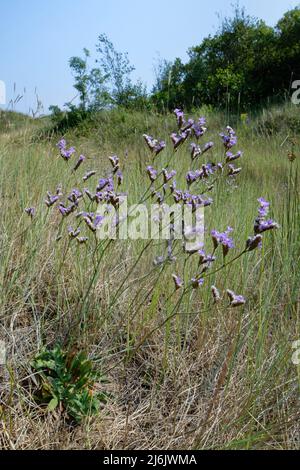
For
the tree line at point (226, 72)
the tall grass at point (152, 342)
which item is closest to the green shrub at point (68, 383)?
the tall grass at point (152, 342)

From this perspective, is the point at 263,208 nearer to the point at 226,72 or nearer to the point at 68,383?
the point at 68,383

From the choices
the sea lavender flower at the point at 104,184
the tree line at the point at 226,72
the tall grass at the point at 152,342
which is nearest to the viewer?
the tall grass at the point at 152,342

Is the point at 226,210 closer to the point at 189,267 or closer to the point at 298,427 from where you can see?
the point at 189,267

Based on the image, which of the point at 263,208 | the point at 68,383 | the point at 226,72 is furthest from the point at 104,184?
the point at 226,72

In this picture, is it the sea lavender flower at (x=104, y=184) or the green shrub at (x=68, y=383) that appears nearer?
the green shrub at (x=68, y=383)

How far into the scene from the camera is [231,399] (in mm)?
1548

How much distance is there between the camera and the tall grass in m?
1.44

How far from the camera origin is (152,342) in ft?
6.12

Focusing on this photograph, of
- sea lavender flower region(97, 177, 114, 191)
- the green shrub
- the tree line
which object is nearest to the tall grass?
the green shrub

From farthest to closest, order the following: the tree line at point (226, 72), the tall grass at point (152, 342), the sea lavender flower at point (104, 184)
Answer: the tree line at point (226, 72) < the sea lavender flower at point (104, 184) < the tall grass at point (152, 342)

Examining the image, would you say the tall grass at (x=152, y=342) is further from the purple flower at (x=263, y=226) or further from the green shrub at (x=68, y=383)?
the purple flower at (x=263, y=226)

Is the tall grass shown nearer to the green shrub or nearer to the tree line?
the green shrub

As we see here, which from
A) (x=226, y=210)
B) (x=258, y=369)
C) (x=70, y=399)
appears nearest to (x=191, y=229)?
(x=258, y=369)

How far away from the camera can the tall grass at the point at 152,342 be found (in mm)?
1437
